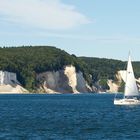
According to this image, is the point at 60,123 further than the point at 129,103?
No

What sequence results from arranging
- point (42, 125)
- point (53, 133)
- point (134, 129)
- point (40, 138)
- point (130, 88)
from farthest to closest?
point (130, 88) < point (42, 125) < point (134, 129) < point (53, 133) < point (40, 138)

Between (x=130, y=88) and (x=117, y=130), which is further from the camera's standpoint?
(x=130, y=88)

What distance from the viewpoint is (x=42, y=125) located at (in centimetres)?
7956

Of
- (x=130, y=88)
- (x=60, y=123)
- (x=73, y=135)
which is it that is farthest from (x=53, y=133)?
(x=130, y=88)

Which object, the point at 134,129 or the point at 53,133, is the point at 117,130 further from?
the point at 53,133

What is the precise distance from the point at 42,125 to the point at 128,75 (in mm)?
58102

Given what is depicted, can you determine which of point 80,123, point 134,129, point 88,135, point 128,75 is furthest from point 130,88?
point 88,135

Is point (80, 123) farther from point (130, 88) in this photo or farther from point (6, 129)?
point (130, 88)

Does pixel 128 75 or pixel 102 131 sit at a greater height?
pixel 128 75

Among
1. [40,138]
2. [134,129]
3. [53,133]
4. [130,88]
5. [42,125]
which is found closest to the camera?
[40,138]

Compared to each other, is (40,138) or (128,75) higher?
(128,75)

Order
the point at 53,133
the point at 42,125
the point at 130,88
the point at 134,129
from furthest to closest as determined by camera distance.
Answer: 1. the point at 130,88
2. the point at 42,125
3. the point at 134,129
4. the point at 53,133

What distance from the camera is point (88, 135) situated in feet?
218

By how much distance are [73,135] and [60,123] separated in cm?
1734
